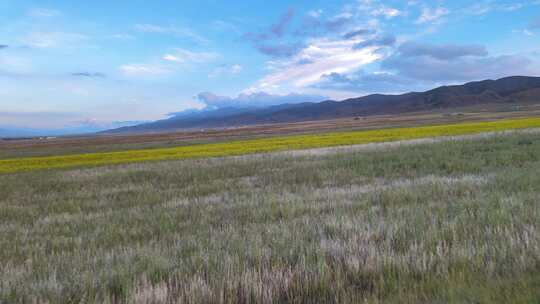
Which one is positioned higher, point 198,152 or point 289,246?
point 289,246

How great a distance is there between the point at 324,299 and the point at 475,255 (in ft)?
6.37

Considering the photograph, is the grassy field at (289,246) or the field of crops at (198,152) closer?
the grassy field at (289,246)

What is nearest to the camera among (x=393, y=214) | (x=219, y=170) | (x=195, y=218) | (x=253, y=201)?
(x=393, y=214)

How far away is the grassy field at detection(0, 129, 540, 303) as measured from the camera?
3.46 m

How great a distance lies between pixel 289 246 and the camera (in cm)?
479

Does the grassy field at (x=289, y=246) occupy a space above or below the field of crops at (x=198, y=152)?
above

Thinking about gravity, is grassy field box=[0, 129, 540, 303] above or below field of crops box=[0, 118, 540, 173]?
above

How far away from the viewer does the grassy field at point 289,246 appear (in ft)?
11.3

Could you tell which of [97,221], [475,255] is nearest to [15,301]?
[97,221]

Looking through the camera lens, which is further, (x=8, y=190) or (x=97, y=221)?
(x=8, y=190)

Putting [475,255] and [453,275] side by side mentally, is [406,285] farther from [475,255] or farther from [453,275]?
Answer: [475,255]

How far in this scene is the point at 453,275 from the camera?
351 centimetres

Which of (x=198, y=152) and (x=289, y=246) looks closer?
(x=289, y=246)

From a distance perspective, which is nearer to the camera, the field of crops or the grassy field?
the grassy field
